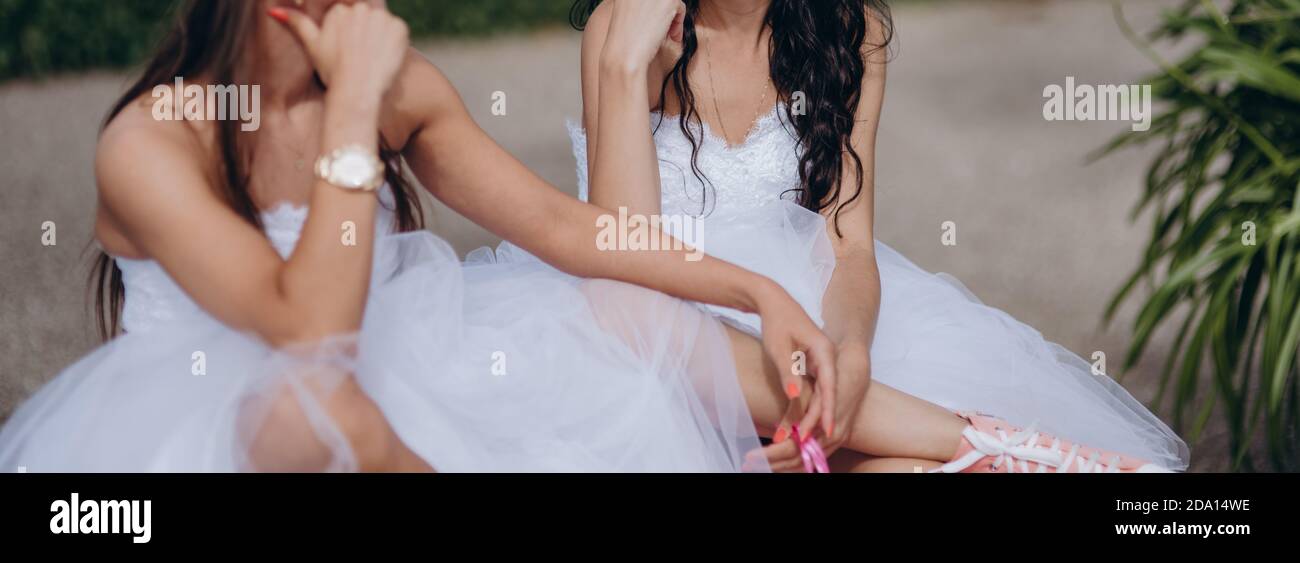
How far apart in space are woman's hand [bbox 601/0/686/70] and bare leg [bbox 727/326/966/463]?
0.52 meters

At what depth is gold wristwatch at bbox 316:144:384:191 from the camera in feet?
4.98

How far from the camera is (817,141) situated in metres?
2.32

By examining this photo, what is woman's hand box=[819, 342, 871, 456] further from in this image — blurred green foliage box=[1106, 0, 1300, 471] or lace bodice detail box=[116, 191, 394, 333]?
lace bodice detail box=[116, 191, 394, 333]

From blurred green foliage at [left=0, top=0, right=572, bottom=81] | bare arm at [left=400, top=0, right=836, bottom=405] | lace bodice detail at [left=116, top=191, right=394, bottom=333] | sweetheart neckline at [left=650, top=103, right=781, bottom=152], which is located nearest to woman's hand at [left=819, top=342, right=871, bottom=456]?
bare arm at [left=400, top=0, right=836, bottom=405]

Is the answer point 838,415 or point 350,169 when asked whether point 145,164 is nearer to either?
point 350,169

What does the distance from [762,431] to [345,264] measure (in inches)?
29.8

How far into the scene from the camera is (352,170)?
4.99 ft

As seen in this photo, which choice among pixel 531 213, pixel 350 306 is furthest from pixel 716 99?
pixel 350 306

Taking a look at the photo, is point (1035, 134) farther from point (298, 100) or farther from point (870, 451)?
point (298, 100)

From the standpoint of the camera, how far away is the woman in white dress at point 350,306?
4.91ft

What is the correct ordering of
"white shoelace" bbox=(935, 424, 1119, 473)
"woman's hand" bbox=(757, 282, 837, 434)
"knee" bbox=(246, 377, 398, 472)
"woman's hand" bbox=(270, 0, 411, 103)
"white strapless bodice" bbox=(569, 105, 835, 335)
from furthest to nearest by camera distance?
1. "white strapless bodice" bbox=(569, 105, 835, 335)
2. "white shoelace" bbox=(935, 424, 1119, 473)
3. "woman's hand" bbox=(757, 282, 837, 434)
4. "woman's hand" bbox=(270, 0, 411, 103)
5. "knee" bbox=(246, 377, 398, 472)

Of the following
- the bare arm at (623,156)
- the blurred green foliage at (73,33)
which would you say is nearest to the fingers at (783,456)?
the bare arm at (623,156)

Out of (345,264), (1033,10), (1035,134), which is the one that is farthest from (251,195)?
(1033,10)
